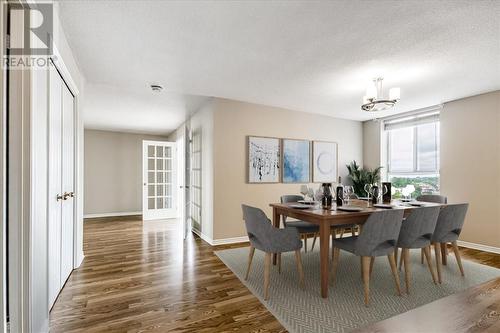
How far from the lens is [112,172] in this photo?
6.76 metres

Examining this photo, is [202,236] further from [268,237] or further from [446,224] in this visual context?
[446,224]

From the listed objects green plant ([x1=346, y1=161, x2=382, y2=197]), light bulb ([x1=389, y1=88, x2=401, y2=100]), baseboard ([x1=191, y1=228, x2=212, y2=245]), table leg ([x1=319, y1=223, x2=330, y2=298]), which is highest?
light bulb ([x1=389, y1=88, x2=401, y2=100])

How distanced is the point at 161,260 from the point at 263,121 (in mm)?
2770

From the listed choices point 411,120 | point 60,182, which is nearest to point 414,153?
point 411,120

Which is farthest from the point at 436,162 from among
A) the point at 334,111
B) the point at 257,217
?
the point at 257,217

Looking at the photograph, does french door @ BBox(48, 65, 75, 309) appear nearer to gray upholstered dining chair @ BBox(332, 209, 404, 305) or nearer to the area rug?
the area rug

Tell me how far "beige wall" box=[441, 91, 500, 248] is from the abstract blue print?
230cm

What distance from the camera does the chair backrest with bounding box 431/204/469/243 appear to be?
2496mm

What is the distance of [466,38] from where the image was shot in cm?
211

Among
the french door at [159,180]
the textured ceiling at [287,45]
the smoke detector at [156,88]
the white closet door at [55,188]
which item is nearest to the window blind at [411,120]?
the textured ceiling at [287,45]

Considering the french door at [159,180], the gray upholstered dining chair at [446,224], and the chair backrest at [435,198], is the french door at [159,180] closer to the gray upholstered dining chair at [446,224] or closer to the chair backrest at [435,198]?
the chair backrest at [435,198]

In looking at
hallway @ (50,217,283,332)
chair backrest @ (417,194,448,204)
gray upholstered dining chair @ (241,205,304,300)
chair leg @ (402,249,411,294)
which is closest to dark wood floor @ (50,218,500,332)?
hallway @ (50,217,283,332)

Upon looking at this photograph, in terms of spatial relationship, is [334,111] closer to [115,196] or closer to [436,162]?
[436,162]

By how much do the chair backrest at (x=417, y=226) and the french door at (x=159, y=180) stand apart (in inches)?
215
